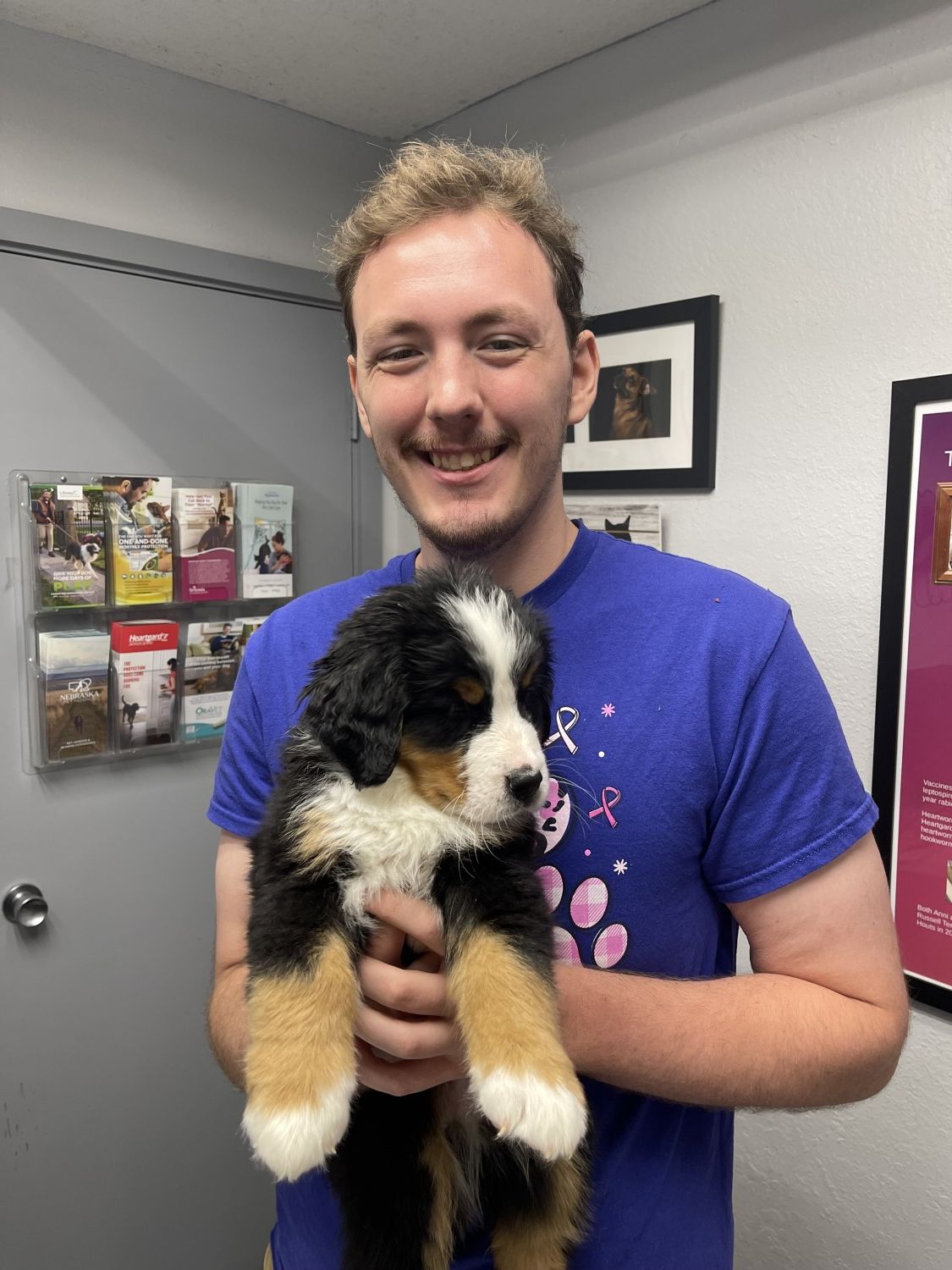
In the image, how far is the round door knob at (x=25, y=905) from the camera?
7.82ft

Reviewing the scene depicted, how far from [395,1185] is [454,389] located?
1.07m

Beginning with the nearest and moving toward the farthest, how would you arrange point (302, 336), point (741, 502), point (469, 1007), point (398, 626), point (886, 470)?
point (469, 1007), point (398, 626), point (886, 470), point (741, 502), point (302, 336)

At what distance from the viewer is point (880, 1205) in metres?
2.02

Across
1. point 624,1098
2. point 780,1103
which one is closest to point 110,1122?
point 624,1098

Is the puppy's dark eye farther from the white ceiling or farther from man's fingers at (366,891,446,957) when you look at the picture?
the white ceiling

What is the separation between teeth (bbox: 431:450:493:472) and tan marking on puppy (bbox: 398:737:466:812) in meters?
0.47

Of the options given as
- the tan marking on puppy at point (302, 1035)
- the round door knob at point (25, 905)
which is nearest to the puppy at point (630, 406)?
the tan marking on puppy at point (302, 1035)

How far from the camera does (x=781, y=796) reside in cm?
117

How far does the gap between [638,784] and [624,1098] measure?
0.44 m

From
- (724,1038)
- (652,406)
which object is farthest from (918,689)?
(724,1038)

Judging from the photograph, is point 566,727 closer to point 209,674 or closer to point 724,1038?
point 724,1038

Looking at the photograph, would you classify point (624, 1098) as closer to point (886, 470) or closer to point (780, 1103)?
point (780, 1103)

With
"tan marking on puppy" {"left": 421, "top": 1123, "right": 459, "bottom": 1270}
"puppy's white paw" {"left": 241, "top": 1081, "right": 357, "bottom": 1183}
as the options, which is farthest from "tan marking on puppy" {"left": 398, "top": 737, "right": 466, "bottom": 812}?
"tan marking on puppy" {"left": 421, "top": 1123, "right": 459, "bottom": 1270}

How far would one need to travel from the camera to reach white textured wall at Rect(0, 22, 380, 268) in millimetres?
2266
